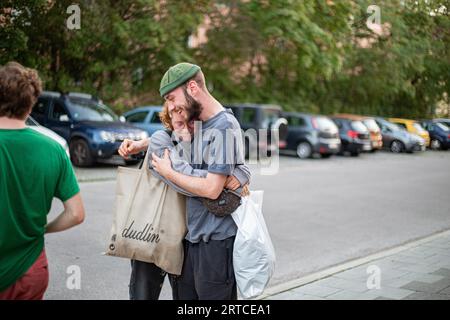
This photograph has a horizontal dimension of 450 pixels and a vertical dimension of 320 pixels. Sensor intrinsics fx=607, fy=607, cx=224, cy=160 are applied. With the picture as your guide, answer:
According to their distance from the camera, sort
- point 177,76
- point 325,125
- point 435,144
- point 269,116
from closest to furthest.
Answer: point 177,76 < point 269,116 < point 325,125 < point 435,144

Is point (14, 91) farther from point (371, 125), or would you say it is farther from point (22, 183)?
point (371, 125)

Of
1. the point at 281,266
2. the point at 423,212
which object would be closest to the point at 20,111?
the point at 281,266

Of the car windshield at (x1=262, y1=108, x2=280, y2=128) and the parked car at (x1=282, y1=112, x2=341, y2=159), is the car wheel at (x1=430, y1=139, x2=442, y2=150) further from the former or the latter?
the car windshield at (x1=262, y1=108, x2=280, y2=128)

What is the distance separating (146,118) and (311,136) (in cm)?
675

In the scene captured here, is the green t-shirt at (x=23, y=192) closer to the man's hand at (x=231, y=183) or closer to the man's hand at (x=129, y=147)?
the man's hand at (x=129, y=147)

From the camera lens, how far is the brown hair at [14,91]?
93.4 inches

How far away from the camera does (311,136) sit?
22188 mm

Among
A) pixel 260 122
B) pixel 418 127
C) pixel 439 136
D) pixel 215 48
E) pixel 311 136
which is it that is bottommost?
pixel 439 136

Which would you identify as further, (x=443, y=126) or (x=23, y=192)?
(x=443, y=126)

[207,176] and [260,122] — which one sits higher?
[260,122]

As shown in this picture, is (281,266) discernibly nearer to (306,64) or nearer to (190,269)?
(190,269)

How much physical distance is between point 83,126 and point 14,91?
43.3 feet

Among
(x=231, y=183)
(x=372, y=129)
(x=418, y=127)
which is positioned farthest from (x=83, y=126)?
(x=418, y=127)

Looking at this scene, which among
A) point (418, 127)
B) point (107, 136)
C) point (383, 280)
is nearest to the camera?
point (383, 280)
